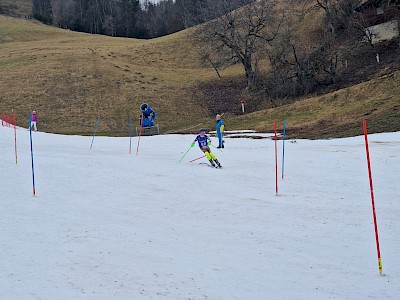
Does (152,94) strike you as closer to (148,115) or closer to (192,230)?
(148,115)

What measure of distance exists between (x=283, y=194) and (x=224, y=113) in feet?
116

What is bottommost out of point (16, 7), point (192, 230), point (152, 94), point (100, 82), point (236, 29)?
point (192, 230)

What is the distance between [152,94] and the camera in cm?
5409

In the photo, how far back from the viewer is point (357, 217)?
37.2 feet

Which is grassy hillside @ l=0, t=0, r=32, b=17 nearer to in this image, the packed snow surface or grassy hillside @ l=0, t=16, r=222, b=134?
grassy hillside @ l=0, t=16, r=222, b=134

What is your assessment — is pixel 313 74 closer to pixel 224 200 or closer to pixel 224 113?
pixel 224 113

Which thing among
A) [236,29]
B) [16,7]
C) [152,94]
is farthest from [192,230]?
[16,7]

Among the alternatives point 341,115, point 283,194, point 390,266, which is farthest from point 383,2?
point 390,266

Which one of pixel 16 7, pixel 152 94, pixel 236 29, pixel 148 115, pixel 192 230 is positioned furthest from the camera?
pixel 16 7

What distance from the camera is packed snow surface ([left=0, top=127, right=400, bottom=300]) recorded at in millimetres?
7219

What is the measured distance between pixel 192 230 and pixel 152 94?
44979 millimetres

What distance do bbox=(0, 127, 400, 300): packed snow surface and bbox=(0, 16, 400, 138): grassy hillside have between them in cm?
1336

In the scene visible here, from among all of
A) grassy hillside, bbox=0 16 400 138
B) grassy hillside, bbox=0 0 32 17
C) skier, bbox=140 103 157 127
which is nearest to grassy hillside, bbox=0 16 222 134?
grassy hillside, bbox=0 16 400 138

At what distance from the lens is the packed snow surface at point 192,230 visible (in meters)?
7.22
